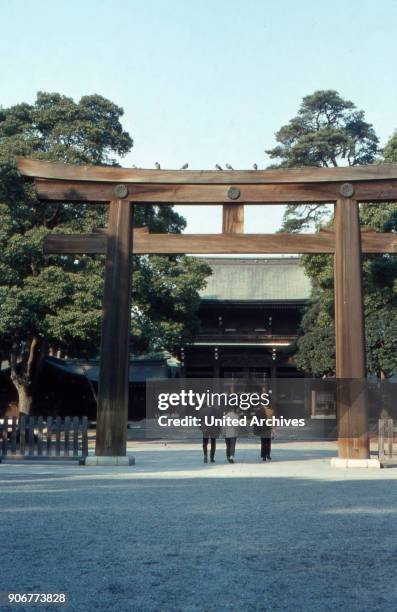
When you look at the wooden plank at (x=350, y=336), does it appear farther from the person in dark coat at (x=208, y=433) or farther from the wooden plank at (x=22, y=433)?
the wooden plank at (x=22, y=433)

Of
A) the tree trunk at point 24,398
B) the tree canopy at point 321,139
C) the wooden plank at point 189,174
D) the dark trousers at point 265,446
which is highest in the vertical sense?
the tree canopy at point 321,139

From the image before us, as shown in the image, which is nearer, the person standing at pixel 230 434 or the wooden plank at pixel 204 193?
the wooden plank at pixel 204 193

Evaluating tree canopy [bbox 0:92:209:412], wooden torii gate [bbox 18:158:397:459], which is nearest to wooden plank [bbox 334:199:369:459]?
wooden torii gate [bbox 18:158:397:459]

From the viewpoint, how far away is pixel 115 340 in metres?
12.5

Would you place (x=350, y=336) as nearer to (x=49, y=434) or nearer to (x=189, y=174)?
(x=189, y=174)

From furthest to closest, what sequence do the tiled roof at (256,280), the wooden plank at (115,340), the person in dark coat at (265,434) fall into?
1. the tiled roof at (256,280)
2. the person in dark coat at (265,434)
3. the wooden plank at (115,340)

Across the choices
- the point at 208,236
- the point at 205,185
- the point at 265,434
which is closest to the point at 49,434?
the point at 265,434

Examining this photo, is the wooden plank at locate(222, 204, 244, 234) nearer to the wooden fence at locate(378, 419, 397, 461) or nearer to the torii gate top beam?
the torii gate top beam

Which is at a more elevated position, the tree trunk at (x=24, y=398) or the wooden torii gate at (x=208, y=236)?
the wooden torii gate at (x=208, y=236)

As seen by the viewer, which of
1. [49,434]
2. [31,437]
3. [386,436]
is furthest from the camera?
[386,436]

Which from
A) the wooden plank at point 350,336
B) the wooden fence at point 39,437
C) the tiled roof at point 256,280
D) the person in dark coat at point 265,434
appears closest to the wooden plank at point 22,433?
the wooden fence at point 39,437

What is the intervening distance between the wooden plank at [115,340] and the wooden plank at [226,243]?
0.34 m

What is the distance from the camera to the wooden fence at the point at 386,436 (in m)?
14.0

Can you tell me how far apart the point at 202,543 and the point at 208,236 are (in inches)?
311
